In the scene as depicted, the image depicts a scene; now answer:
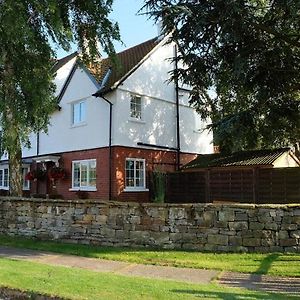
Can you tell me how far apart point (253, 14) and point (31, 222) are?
10.8 metres

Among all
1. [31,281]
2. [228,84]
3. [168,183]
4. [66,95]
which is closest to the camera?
[31,281]

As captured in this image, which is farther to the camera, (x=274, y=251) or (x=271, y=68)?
(x=271, y=68)

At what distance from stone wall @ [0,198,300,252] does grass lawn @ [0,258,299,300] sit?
3322 millimetres

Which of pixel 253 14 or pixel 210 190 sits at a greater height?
pixel 253 14

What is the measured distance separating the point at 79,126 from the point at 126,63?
442 cm

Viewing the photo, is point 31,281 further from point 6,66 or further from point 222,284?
point 6,66

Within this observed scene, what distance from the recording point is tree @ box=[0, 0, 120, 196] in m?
14.8

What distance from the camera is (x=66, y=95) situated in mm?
23328

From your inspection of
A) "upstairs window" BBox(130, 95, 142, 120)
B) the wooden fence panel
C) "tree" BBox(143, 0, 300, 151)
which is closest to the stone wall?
"tree" BBox(143, 0, 300, 151)

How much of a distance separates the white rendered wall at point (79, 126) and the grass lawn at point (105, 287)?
12.7 m

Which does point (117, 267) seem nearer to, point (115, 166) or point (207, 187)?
point (207, 187)

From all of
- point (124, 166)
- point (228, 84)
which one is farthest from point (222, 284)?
point (124, 166)

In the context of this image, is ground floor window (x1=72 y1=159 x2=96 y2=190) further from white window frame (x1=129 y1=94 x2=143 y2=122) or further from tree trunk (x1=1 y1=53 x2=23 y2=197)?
tree trunk (x1=1 y1=53 x2=23 y2=197)

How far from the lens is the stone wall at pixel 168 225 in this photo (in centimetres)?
1045
